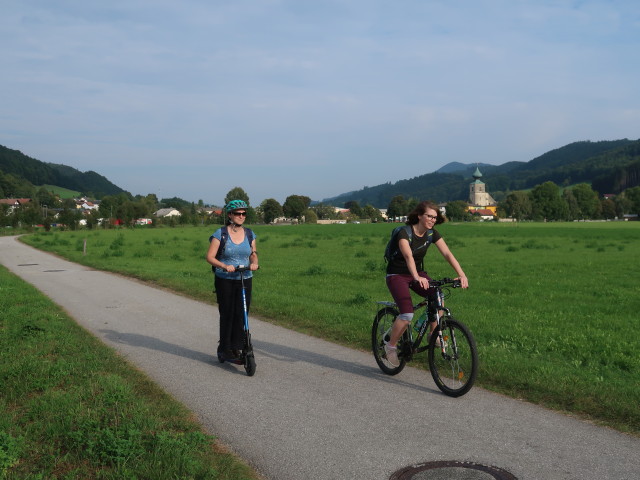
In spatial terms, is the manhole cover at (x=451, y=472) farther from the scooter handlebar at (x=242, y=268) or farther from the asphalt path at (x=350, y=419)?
the scooter handlebar at (x=242, y=268)

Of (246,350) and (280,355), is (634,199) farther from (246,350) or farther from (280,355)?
(246,350)

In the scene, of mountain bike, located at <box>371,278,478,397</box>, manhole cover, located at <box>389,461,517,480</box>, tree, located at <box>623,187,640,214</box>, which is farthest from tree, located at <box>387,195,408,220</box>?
manhole cover, located at <box>389,461,517,480</box>

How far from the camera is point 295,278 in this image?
19.0 meters

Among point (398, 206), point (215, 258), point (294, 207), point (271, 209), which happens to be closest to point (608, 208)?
point (398, 206)

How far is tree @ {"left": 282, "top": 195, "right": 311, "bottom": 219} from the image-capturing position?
560 feet

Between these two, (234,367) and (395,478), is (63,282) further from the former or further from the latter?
(395,478)

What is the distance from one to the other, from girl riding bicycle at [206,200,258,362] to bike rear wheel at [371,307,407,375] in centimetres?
162

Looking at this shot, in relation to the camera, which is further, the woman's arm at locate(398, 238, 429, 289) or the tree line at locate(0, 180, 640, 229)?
the tree line at locate(0, 180, 640, 229)

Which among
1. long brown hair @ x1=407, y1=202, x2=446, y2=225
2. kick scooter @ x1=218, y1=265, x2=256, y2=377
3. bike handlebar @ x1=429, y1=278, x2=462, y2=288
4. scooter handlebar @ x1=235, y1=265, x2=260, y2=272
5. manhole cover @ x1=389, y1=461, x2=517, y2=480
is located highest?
long brown hair @ x1=407, y1=202, x2=446, y2=225

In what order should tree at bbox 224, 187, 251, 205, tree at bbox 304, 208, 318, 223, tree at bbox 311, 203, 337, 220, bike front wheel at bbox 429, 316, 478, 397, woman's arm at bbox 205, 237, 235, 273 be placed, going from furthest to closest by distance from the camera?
tree at bbox 311, 203, 337, 220 < tree at bbox 304, 208, 318, 223 < tree at bbox 224, 187, 251, 205 < woman's arm at bbox 205, 237, 235, 273 < bike front wheel at bbox 429, 316, 478, 397

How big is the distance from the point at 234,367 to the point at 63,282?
11.9 m

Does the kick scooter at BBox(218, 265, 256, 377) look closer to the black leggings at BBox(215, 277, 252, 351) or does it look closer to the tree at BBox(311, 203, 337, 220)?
the black leggings at BBox(215, 277, 252, 351)

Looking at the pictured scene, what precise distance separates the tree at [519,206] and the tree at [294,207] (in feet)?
188

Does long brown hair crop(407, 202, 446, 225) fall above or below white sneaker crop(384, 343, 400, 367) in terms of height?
above
